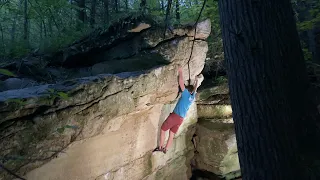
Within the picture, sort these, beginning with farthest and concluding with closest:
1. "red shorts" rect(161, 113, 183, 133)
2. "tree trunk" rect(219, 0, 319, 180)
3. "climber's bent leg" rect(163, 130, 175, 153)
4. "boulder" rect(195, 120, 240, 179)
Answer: "boulder" rect(195, 120, 240, 179) < "climber's bent leg" rect(163, 130, 175, 153) < "red shorts" rect(161, 113, 183, 133) < "tree trunk" rect(219, 0, 319, 180)

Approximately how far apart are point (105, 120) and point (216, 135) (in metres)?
3.69

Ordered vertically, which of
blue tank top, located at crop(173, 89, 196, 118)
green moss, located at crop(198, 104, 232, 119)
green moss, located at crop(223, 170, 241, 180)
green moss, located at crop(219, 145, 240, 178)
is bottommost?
green moss, located at crop(223, 170, 241, 180)

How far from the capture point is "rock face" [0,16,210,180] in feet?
10.7

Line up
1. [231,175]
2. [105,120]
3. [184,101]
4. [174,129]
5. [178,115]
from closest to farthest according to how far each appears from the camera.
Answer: [105,120]
[184,101]
[178,115]
[174,129]
[231,175]

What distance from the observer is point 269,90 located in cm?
198

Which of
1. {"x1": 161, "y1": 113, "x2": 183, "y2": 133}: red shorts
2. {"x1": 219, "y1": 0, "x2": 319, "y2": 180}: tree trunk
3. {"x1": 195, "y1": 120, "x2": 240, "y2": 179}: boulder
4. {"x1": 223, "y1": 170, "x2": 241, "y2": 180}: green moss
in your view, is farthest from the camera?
{"x1": 223, "y1": 170, "x2": 241, "y2": 180}: green moss

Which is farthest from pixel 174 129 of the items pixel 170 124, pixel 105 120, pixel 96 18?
pixel 96 18

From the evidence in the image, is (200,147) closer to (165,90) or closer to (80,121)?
(165,90)

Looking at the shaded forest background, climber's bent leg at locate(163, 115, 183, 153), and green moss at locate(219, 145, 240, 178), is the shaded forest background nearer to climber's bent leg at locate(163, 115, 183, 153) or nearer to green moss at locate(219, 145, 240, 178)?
climber's bent leg at locate(163, 115, 183, 153)

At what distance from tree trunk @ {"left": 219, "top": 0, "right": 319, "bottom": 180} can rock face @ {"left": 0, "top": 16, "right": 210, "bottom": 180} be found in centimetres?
190

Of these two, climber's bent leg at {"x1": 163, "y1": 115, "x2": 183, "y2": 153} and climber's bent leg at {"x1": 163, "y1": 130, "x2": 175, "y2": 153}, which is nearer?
climber's bent leg at {"x1": 163, "y1": 115, "x2": 183, "y2": 153}

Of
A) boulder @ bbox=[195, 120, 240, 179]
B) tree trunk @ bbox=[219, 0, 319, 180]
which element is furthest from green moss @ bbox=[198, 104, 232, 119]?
tree trunk @ bbox=[219, 0, 319, 180]

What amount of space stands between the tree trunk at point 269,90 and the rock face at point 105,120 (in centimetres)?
190

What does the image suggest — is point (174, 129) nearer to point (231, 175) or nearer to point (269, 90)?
point (231, 175)
